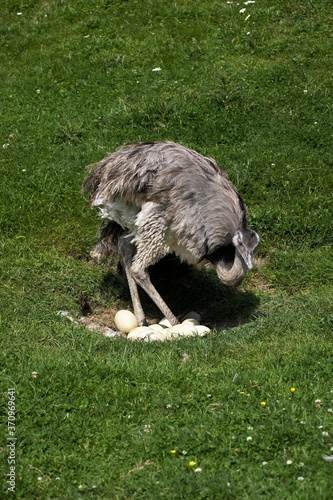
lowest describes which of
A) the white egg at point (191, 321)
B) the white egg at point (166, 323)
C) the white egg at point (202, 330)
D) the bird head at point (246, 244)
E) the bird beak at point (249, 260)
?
the white egg at point (166, 323)

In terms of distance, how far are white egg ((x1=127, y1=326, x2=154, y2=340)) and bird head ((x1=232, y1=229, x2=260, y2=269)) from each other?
116cm

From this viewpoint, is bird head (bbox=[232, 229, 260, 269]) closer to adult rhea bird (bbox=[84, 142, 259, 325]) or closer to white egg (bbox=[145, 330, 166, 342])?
adult rhea bird (bbox=[84, 142, 259, 325])

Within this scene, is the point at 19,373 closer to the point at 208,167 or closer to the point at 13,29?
the point at 208,167

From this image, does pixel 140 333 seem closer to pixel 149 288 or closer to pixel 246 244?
pixel 149 288

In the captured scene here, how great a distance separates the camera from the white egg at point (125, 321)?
9.80 meters

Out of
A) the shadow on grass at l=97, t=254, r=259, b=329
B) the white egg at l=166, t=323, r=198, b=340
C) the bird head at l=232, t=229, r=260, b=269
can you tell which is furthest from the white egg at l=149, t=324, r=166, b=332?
the bird head at l=232, t=229, r=260, b=269

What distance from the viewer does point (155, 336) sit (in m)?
9.27

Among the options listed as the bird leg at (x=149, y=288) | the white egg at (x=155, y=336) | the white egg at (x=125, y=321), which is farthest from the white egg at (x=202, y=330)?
the white egg at (x=125, y=321)

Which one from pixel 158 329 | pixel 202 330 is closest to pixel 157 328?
pixel 158 329

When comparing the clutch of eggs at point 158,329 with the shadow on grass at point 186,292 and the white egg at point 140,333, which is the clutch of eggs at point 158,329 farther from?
the shadow on grass at point 186,292

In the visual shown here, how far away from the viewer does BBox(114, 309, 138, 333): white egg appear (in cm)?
980

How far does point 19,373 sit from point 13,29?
31.3 ft

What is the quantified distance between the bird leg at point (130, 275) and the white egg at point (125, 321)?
0.08 meters

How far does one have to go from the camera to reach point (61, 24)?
15836mm
